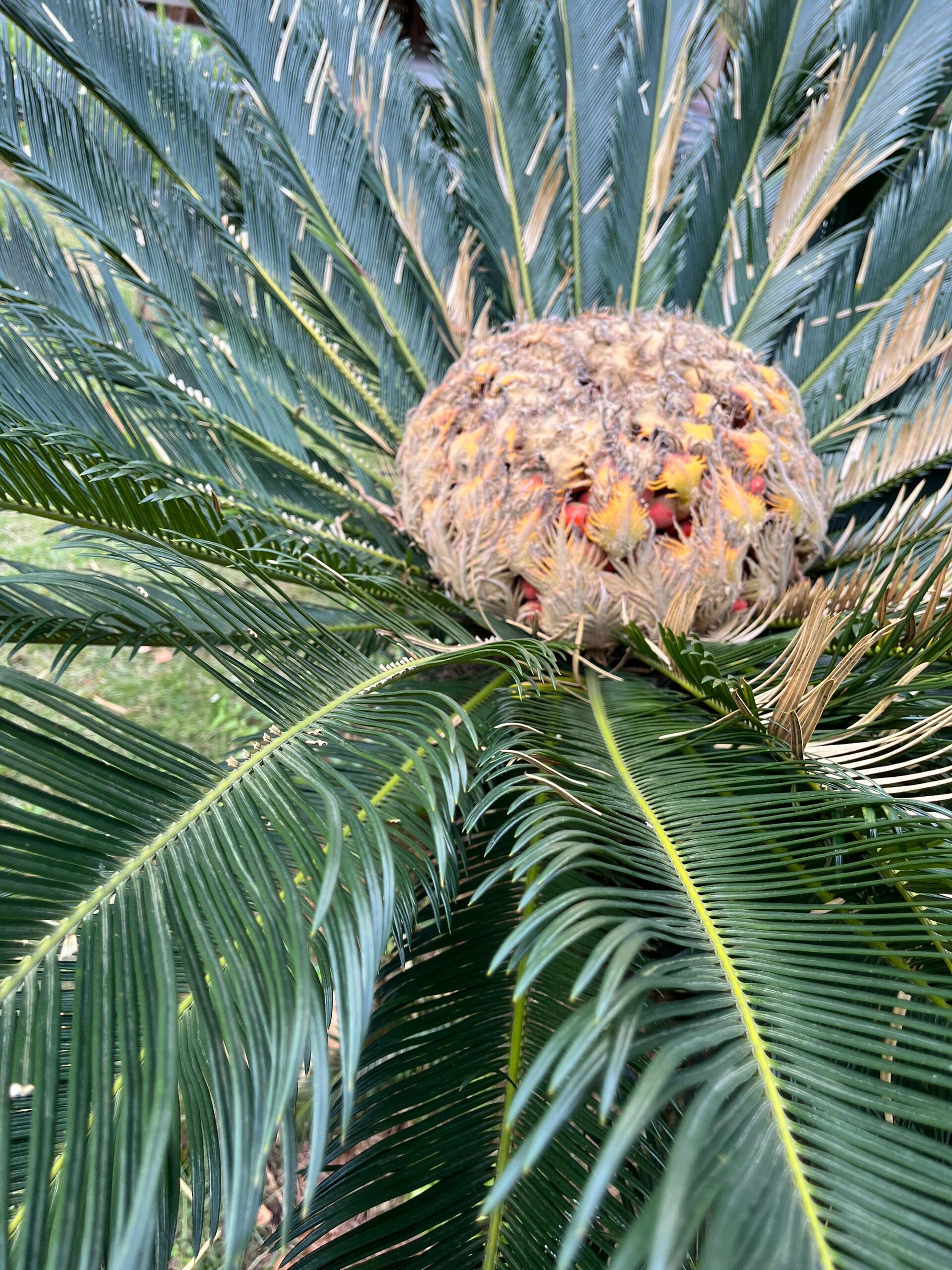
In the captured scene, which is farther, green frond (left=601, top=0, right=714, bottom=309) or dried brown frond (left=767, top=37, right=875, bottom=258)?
green frond (left=601, top=0, right=714, bottom=309)

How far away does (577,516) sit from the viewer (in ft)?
3.67

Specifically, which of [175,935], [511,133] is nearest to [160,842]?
[175,935]

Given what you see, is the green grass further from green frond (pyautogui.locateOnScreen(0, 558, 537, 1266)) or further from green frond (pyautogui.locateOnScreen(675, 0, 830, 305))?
green frond (pyautogui.locateOnScreen(675, 0, 830, 305))

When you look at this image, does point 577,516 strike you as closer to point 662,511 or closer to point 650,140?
point 662,511

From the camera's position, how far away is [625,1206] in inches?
24.1

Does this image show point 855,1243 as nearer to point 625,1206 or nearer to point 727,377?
point 625,1206

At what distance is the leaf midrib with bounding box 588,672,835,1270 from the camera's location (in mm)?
354

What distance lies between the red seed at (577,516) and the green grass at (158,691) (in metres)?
1.18

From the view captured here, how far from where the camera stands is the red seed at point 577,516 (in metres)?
1.12

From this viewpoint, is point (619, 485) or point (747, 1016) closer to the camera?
point (747, 1016)

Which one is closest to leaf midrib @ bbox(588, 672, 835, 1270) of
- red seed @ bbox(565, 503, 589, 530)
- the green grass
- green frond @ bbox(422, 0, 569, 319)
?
red seed @ bbox(565, 503, 589, 530)

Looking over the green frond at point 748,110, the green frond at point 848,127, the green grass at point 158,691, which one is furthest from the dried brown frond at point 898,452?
the green grass at point 158,691

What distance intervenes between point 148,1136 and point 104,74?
64.3 inches

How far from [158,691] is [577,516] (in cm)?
154
